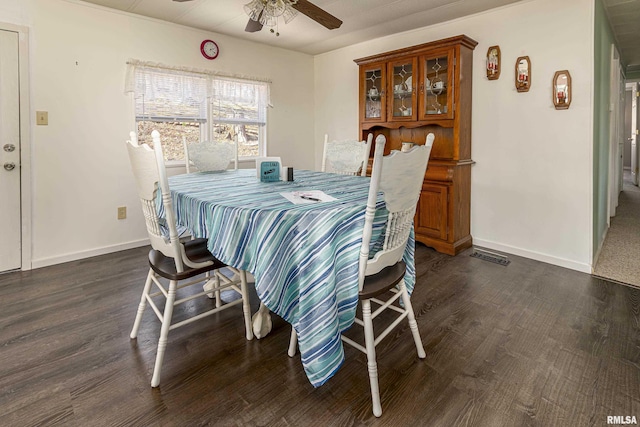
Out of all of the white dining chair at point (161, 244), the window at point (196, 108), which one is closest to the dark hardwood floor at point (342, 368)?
the white dining chair at point (161, 244)

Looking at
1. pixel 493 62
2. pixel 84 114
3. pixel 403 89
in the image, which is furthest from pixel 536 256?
pixel 84 114

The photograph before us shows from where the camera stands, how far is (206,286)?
8.41ft

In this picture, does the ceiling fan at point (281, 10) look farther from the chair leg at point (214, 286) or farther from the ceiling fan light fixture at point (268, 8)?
the chair leg at point (214, 286)

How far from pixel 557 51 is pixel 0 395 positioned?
427 cm

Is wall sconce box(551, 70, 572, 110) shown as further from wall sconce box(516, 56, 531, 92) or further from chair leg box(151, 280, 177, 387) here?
chair leg box(151, 280, 177, 387)

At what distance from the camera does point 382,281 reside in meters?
1.57

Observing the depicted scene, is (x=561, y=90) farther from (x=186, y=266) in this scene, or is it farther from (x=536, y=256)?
(x=186, y=266)

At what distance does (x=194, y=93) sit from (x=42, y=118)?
1.42 m

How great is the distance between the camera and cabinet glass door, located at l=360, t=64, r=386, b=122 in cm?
399

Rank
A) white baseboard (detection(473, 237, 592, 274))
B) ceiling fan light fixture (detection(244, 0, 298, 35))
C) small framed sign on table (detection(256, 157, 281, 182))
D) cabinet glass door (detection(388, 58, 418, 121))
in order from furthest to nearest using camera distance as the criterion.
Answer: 1. cabinet glass door (detection(388, 58, 418, 121))
2. white baseboard (detection(473, 237, 592, 274))
3. small framed sign on table (detection(256, 157, 281, 182))
4. ceiling fan light fixture (detection(244, 0, 298, 35))

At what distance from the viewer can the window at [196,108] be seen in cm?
363

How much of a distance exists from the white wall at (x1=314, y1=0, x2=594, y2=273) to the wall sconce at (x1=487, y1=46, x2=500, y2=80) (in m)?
0.05

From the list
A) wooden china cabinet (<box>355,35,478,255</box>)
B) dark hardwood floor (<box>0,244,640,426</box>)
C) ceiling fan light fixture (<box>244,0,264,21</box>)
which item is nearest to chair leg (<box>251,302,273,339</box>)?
dark hardwood floor (<box>0,244,640,426</box>)

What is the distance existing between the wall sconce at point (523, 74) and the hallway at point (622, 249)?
1686 millimetres
